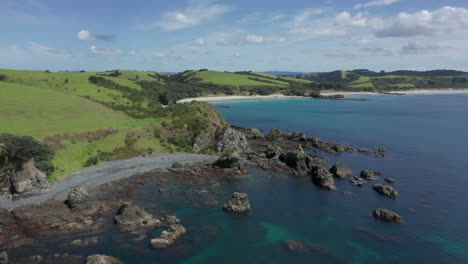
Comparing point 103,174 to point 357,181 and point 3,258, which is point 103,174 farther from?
point 357,181

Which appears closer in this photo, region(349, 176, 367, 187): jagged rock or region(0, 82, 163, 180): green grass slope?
region(349, 176, 367, 187): jagged rock

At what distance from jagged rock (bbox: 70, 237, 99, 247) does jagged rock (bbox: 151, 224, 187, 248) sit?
340 inches

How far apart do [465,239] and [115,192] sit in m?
64.3

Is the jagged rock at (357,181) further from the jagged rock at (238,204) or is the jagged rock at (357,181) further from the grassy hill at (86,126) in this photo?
the grassy hill at (86,126)

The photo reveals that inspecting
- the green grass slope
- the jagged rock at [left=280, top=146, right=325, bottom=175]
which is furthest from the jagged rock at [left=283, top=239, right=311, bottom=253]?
the green grass slope

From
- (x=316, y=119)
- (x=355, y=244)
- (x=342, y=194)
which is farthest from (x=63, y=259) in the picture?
(x=316, y=119)

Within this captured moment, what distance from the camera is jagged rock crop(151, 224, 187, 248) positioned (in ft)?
140

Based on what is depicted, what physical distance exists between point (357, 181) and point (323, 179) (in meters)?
9.43

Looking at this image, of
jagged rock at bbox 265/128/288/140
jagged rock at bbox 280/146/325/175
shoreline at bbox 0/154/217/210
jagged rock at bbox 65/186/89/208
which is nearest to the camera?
jagged rock at bbox 65/186/89/208

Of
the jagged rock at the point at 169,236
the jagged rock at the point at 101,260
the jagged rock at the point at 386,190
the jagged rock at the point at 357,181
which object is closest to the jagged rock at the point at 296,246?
the jagged rock at the point at 169,236

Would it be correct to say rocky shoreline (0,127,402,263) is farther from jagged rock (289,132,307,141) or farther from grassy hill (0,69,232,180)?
jagged rock (289,132,307,141)

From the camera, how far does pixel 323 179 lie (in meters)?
67.6

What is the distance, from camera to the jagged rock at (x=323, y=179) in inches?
2607

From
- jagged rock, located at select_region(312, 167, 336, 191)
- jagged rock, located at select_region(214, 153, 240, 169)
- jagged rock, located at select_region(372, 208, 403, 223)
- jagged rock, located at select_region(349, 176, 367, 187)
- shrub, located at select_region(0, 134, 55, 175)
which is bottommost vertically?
jagged rock, located at select_region(372, 208, 403, 223)
